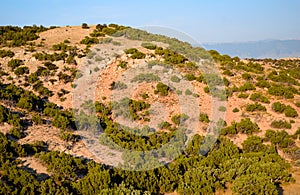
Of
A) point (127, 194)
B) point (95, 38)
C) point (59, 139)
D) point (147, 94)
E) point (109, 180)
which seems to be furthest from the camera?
point (95, 38)

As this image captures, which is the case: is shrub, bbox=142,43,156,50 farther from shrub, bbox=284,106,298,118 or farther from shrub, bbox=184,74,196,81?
shrub, bbox=284,106,298,118

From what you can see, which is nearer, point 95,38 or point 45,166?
point 45,166

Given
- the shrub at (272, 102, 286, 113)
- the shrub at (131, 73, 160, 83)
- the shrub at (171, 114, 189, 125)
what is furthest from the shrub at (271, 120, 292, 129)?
the shrub at (131, 73, 160, 83)

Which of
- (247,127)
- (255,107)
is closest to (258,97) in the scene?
(255,107)

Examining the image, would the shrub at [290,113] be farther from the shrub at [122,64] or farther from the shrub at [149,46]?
the shrub at [149,46]

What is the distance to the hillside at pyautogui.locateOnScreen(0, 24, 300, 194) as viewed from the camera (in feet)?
53.6

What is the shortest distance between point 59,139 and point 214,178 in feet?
33.8

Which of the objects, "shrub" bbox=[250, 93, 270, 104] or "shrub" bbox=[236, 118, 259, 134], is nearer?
"shrub" bbox=[236, 118, 259, 134]

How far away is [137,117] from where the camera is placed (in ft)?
84.5

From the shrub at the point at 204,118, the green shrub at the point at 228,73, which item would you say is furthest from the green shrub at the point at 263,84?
the shrub at the point at 204,118

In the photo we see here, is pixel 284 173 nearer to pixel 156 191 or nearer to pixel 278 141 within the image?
pixel 278 141

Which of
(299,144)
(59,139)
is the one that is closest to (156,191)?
(59,139)

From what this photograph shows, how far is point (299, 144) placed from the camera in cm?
2325

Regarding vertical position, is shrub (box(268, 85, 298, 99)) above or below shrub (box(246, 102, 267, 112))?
above
